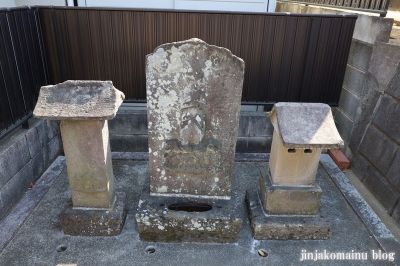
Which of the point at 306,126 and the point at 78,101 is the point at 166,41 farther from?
the point at 306,126

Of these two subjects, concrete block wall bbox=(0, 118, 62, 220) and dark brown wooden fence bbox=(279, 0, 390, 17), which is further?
dark brown wooden fence bbox=(279, 0, 390, 17)

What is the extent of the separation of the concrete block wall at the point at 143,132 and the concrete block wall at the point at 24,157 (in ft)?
2.81

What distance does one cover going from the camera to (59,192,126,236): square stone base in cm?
293

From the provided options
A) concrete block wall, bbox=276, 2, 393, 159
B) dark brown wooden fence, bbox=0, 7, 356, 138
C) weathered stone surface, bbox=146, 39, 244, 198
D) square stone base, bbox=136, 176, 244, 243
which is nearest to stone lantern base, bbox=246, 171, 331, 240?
square stone base, bbox=136, 176, 244, 243

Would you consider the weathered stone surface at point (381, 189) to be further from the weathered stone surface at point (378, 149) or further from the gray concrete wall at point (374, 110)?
the weathered stone surface at point (378, 149)

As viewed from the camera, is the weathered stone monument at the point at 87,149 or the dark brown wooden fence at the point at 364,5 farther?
the dark brown wooden fence at the point at 364,5

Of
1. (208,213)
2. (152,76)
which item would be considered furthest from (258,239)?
(152,76)

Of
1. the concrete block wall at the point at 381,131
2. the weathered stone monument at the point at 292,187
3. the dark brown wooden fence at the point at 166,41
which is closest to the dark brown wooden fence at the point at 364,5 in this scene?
the dark brown wooden fence at the point at 166,41

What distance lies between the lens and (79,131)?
271 centimetres

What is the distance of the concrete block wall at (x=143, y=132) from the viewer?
443cm

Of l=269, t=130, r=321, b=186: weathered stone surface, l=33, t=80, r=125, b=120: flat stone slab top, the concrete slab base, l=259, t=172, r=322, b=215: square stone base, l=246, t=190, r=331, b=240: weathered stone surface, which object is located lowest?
the concrete slab base

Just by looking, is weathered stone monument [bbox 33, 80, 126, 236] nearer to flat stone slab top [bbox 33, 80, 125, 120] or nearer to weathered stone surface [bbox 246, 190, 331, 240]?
flat stone slab top [bbox 33, 80, 125, 120]

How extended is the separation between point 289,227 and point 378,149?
1.72 m

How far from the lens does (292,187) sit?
3.06 meters
